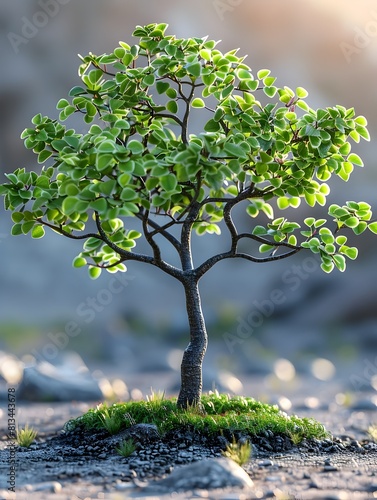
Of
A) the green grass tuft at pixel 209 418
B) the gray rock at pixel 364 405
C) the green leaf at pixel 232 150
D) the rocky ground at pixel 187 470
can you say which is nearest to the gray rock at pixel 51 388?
the rocky ground at pixel 187 470

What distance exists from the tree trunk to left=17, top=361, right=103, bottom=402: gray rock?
4499 millimetres

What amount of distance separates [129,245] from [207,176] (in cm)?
192

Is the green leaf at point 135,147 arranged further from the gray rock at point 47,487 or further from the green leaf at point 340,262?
the gray rock at point 47,487

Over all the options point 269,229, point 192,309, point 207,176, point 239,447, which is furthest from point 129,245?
point 239,447

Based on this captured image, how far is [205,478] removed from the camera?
4.91m

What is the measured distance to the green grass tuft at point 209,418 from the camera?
645 cm

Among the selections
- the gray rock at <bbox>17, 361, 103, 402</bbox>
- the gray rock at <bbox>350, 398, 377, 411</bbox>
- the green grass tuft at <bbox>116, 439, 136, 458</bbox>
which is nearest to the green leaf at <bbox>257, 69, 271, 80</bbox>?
the green grass tuft at <bbox>116, 439, 136, 458</bbox>

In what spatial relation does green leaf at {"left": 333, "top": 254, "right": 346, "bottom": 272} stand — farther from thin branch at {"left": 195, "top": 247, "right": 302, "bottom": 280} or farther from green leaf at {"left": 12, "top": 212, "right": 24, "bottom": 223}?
green leaf at {"left": 12, "top": 212, "right": 24, "bottom": 223}

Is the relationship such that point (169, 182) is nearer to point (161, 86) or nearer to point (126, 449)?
point (161, 86)

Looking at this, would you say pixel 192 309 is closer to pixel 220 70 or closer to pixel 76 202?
pixel 76 202

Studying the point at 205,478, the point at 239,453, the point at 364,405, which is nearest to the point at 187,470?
the point at 205,478

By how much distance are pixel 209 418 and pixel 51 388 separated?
5.12 metres

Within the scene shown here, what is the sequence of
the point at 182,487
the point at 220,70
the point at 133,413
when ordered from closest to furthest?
the point at 182,487 → the point at 220,70 → the point at 133,413

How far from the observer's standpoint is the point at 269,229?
275 inches
